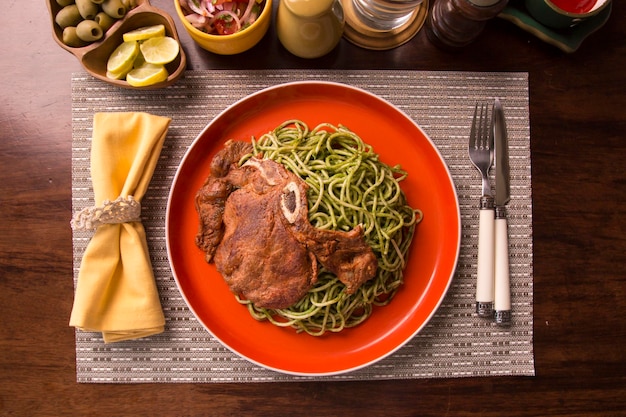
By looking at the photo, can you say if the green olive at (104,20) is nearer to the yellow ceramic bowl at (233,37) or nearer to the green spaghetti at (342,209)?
the yellow ceramic bowl at (233,37)

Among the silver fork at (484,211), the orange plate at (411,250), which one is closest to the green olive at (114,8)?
the orange plate at (411,250)

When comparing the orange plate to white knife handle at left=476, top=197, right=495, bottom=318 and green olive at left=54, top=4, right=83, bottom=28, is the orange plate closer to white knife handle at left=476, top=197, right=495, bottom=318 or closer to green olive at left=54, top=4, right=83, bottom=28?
white knife handle at left=476, top=197, right=495, bottom=318

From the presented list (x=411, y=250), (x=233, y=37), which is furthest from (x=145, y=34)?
(x=411, y=250)

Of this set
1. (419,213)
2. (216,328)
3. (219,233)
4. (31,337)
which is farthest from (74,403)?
(419,213)

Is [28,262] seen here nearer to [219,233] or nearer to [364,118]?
[219,233]

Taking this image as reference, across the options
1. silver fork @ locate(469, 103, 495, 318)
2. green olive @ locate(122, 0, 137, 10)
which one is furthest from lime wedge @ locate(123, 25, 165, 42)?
silver fork @ locate(469, 103, 495, 318)

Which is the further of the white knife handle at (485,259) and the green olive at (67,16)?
the white knife handle at (485,259)
